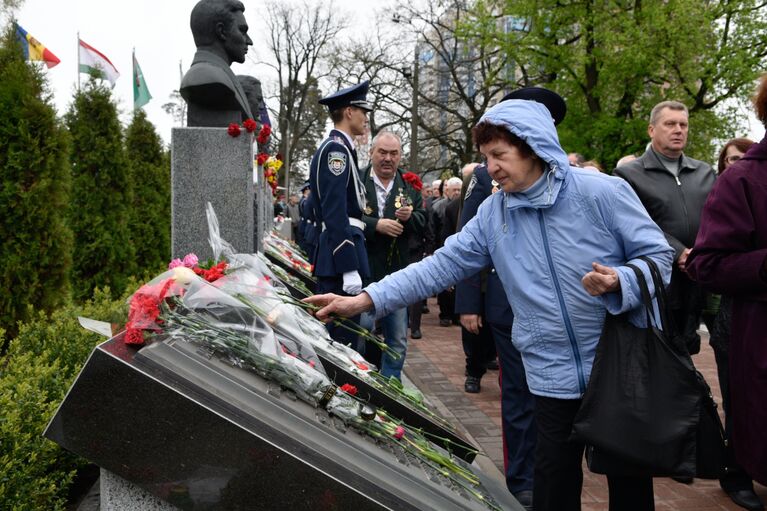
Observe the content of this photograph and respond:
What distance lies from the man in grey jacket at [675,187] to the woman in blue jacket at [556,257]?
218 cm

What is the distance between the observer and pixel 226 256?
3.80 meters

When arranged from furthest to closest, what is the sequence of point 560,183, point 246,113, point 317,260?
point 246,113 < point 317,260 < point 560,183

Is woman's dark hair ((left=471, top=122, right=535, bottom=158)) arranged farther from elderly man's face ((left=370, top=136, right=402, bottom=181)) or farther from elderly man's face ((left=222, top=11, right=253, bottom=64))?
elderly man's face ((left=222, top=11, right=253, bottom=64))

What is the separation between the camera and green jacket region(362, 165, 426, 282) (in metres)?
5.97

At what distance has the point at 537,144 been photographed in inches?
109

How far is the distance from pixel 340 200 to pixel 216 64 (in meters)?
1.83

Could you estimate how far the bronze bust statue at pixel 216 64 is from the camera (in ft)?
18.8

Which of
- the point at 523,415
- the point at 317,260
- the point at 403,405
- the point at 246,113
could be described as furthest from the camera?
the point at 246,113

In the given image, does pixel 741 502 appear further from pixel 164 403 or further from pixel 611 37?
pixel 611 37

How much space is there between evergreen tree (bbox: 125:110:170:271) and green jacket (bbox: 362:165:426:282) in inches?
239

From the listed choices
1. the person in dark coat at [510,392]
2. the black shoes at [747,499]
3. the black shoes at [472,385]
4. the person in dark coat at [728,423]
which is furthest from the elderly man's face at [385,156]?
the black shoes at [747,499]

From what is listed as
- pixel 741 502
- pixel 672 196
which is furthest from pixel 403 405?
pixel 672 196

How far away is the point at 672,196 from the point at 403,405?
8.16 ft

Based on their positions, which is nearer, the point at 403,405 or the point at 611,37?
the point at 403,405
